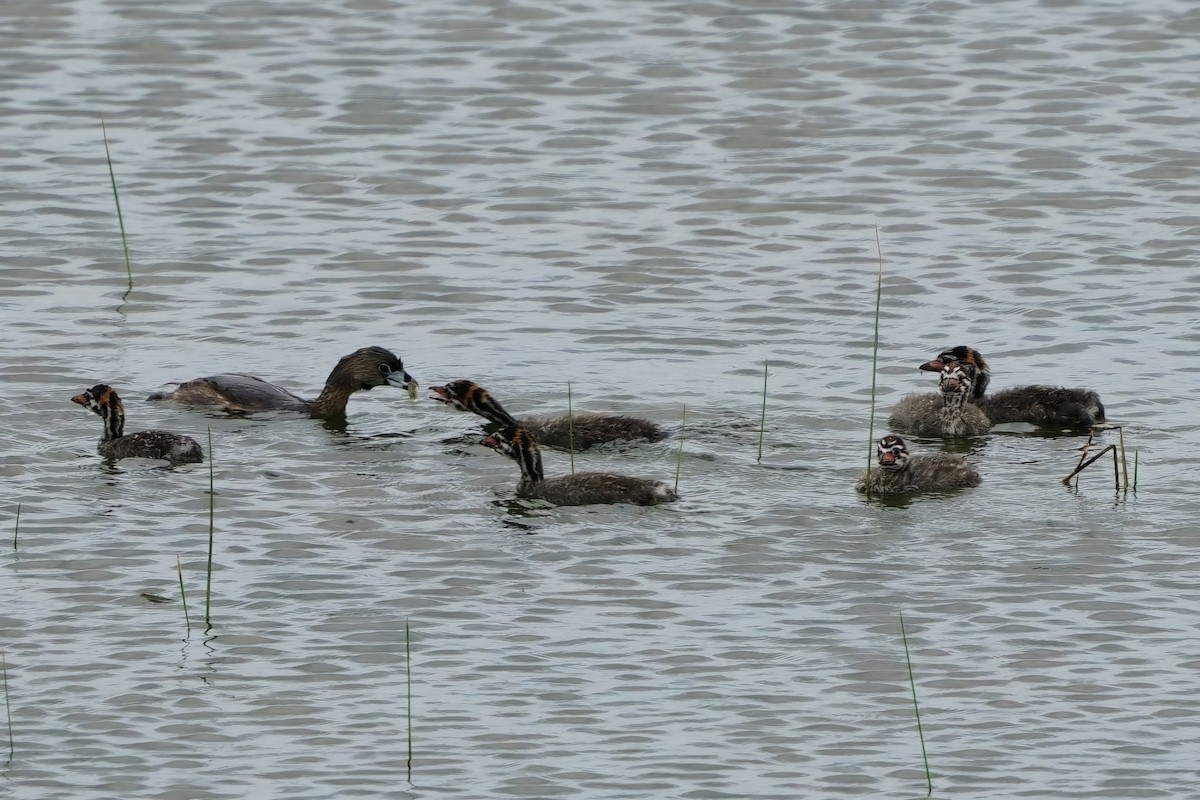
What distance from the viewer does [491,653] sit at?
9055 mm

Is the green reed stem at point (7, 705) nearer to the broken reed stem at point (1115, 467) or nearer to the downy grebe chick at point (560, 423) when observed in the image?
the downy grebe chick at point (560, 423)

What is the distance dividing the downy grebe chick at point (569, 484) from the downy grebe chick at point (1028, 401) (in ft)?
7.13

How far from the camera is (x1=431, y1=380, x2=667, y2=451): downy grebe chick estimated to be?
11.8 meters

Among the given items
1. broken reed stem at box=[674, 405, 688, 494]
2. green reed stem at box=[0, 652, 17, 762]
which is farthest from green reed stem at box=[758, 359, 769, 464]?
green reed stem at box=[0, 652, 17, 762]

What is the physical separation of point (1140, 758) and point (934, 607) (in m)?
1.46

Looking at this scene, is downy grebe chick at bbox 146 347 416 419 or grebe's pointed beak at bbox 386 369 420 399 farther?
grebe's pointed beak at bbox 386 369 420 399

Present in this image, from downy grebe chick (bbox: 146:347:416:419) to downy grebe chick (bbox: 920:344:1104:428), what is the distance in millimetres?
2812

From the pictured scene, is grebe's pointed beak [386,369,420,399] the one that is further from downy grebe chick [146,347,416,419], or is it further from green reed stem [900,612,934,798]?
green reed stem [900,612,934,798]

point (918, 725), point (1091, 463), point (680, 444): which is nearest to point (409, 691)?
point (918, 725)

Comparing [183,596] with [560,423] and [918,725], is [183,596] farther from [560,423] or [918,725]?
[560,423]

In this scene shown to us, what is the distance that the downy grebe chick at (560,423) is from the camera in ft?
38.8

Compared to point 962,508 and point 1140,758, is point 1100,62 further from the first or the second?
point 1140,758

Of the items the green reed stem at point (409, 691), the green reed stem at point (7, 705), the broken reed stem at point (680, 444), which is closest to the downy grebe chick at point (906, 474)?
the broken reed stem at point (680, 444)

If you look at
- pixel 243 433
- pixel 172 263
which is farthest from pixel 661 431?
pixel 172 263
